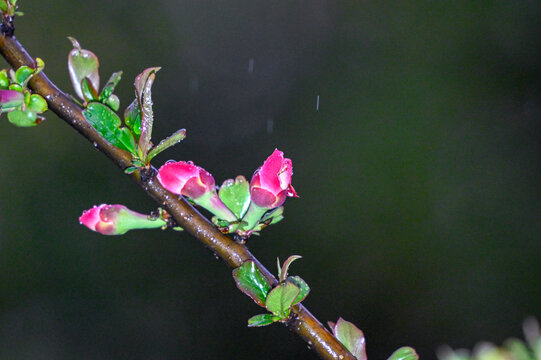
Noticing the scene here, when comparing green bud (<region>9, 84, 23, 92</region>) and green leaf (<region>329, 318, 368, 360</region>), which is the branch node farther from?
green leaf (<region>329, 318, 368, 360</region>)

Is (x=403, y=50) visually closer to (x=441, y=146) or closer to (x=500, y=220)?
(x=441, y=146)

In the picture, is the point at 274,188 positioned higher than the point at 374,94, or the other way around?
the point at 374,94

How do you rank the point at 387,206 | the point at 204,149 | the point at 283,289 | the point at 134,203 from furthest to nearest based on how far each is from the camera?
the point at 387,206 < the point at 204,149 < the point at 134,203 < the point at 283,289

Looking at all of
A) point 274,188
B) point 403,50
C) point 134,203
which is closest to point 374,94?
point 403,50

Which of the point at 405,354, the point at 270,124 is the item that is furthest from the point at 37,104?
the point at 270,124

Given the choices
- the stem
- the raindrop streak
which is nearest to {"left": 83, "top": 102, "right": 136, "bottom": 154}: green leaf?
the stem

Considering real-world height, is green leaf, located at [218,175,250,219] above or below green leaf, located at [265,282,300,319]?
above

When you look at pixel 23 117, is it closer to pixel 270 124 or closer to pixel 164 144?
pixel 164 144
